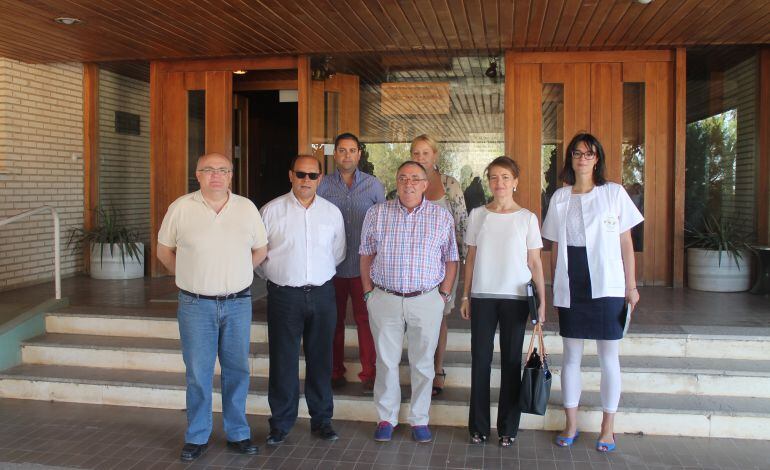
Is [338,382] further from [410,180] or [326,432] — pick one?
[410,180]

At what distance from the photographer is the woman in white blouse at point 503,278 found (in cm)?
386

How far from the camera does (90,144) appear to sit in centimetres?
862

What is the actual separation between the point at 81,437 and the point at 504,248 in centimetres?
283

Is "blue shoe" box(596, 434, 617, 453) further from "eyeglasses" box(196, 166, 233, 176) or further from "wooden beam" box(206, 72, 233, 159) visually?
"wooden beam" box(206, 72, 233, 159)

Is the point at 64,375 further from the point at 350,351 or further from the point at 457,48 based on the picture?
the point at 457,48

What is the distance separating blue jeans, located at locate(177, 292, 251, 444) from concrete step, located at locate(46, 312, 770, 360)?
1.36m

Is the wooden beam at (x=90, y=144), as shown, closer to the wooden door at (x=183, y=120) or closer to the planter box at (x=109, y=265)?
the planter box at (x=109, y=265)

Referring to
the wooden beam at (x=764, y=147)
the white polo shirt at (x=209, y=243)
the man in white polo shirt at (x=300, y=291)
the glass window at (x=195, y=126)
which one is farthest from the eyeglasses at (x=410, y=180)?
the wooden beam at (x=764, y=147)

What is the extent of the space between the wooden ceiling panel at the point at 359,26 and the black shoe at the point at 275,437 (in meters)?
3.49

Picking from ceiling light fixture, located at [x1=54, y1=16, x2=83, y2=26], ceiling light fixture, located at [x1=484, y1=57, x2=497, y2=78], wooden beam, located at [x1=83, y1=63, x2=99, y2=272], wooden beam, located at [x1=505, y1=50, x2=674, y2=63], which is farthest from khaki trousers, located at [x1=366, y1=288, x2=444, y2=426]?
wooden beam, located at [x1=83, y1=63, x2=99, y2=272]

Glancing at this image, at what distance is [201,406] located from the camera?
3.95 metres

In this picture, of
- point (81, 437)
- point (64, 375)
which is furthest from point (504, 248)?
point (64, 375)

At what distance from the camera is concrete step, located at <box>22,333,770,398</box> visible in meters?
4.55

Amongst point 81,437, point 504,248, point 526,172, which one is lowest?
point 81,437
